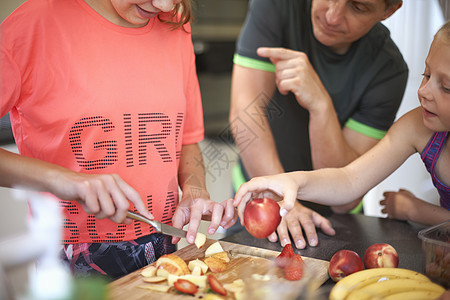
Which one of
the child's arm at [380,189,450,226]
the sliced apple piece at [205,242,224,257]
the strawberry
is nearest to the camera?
the strawberry

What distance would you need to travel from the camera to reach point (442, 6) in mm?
1353

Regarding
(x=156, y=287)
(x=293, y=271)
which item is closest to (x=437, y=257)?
(x=293, y=271)

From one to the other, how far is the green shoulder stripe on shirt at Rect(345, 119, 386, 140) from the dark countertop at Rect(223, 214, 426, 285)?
0.25 meters

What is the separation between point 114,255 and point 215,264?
8.8 inches

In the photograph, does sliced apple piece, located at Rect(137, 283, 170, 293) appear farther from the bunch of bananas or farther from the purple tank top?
the purple tank top

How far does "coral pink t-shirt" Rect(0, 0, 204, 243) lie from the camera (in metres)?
0.86

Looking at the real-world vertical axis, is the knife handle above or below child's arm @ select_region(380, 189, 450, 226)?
above

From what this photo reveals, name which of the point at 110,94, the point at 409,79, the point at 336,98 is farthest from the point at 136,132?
the point at 409,79

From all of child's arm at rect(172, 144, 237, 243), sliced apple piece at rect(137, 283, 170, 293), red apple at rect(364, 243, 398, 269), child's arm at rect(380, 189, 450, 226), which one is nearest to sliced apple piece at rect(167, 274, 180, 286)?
sliced apple piece at rect(137, 283, 170, 293)

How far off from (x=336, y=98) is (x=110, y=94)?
0.76 meters

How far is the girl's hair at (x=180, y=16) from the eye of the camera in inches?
42.3

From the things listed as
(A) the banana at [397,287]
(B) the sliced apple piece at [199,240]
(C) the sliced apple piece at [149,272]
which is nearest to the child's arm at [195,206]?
(B) the sliced apple piece at [199,240]

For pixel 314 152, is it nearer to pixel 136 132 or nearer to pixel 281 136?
pixel 281 136

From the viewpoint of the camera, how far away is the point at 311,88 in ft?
4.18
